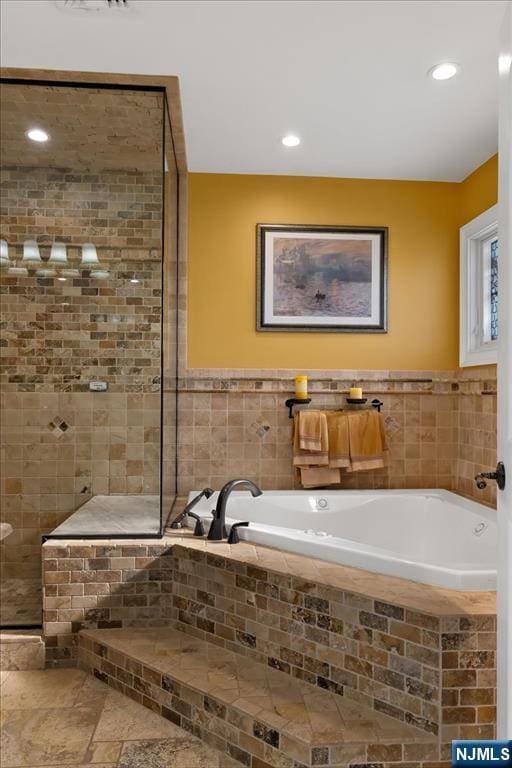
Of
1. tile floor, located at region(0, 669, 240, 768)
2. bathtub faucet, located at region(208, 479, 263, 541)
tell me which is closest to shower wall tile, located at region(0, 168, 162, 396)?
bathtub faucet, located at region(208, 479, 263, 541)

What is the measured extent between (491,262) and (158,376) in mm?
2153

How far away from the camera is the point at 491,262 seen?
134 inches

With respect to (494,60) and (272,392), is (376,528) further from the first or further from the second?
(494,60)

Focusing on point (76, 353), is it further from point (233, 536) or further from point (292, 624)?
point (292, 624)

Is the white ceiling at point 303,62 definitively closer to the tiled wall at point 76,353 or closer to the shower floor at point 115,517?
the tiled wall at point 76,353

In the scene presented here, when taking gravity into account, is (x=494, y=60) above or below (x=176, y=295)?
above

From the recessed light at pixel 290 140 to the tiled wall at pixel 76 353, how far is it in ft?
2.55

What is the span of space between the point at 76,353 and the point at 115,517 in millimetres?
832

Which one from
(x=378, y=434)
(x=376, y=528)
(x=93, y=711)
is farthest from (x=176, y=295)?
(x=93, y=711)

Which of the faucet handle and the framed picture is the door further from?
the framed picture

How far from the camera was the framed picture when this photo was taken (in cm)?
350

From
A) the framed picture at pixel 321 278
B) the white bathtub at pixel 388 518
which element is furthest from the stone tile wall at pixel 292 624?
the framed picture at pixel 321 278

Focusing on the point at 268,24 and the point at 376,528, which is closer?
the point at 268,24

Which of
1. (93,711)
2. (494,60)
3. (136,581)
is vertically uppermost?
(494,60)
